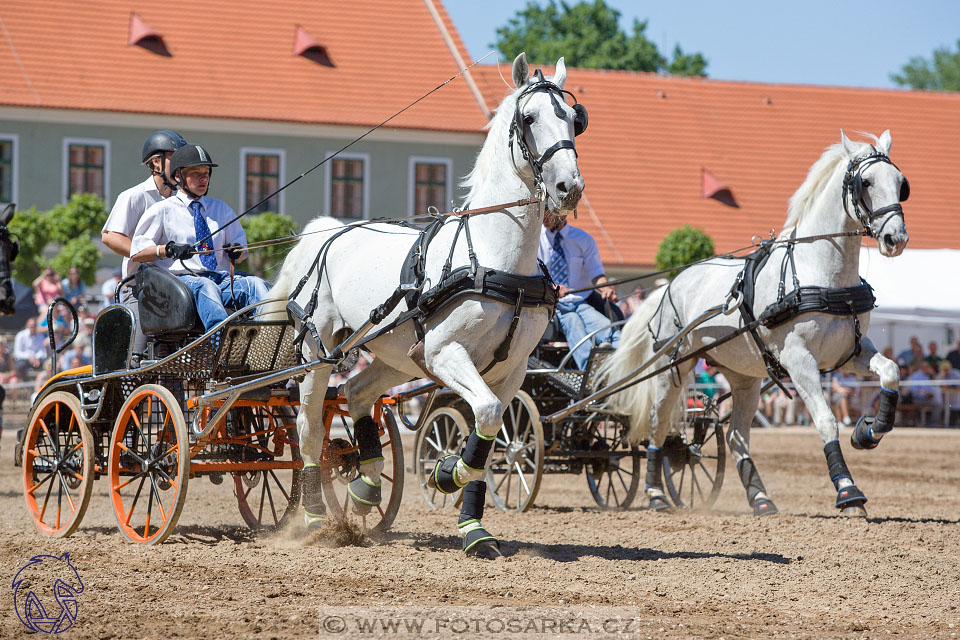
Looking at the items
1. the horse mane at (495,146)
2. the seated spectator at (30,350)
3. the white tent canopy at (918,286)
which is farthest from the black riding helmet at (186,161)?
the white tent canopy at (918,286)

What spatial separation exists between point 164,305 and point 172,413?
69cm

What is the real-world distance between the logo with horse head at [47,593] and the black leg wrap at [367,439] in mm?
1810

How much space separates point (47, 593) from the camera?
5.08m

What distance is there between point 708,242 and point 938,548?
2040cm

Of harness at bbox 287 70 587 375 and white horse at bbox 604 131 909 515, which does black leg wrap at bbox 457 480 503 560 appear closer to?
harness at bbox 287 70 587 375

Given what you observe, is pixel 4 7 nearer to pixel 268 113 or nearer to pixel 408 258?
pixel 268 113

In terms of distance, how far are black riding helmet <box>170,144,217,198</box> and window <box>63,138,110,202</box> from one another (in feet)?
72.7

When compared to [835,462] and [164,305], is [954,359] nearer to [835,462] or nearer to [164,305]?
[835,462]

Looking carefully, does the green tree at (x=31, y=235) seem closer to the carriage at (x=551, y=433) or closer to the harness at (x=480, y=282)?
the carriage at (x=551, y=433)

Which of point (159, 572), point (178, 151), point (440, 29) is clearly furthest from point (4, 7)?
point (159, 572)

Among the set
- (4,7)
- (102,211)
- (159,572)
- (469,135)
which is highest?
(4,7)

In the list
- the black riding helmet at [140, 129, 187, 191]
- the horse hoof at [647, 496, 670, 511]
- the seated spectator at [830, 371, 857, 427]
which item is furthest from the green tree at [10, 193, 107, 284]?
the horse hoof at [647, 496, 670, 511]

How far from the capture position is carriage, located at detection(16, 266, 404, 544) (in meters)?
6.65

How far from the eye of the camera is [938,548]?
6.70 metres
